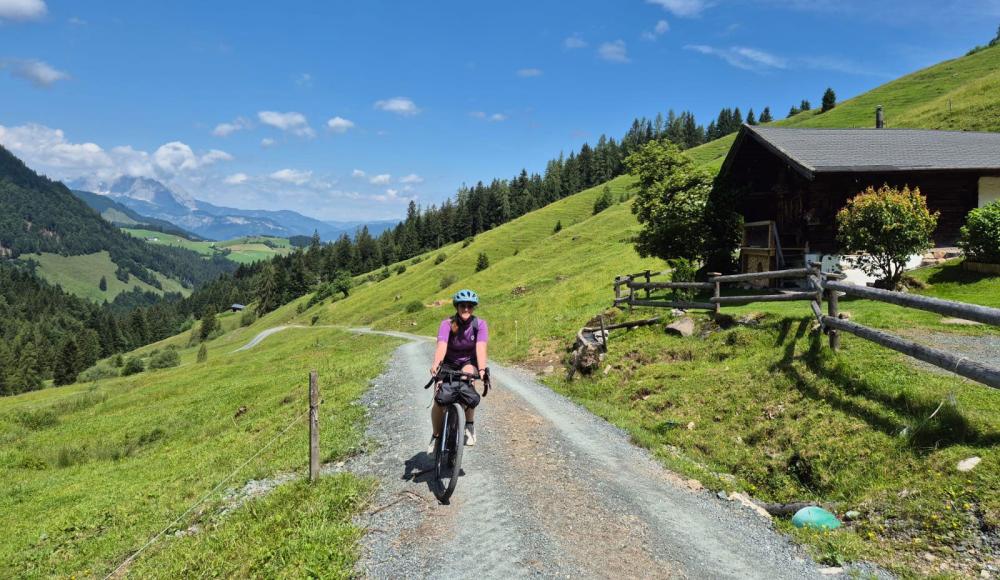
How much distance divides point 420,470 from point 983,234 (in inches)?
812

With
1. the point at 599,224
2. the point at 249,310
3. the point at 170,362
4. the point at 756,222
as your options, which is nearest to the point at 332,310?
the point at 170,362

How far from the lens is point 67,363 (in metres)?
109

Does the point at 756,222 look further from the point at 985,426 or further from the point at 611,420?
the point at 985,426

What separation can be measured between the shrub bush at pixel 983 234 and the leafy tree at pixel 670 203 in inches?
420

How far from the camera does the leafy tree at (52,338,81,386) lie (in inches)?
4281

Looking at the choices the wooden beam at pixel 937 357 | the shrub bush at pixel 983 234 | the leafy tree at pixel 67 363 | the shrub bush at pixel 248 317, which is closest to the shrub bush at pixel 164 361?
the leafy tree at pixel 67 363

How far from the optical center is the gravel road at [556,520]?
5.77 metres

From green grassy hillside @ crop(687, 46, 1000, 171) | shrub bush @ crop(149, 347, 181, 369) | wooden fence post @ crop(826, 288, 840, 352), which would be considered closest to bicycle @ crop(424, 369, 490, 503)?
wooden fence post @ crop(826, 288, 840, 352)

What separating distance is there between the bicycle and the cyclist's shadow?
21 centimetres

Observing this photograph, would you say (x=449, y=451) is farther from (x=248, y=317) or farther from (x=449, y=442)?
(x=248, y=317)

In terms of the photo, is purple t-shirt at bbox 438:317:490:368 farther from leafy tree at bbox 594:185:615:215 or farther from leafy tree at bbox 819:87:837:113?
leafy tree at bbox 819:87:837:113

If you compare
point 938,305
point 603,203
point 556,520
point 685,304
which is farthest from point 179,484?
point 603,203

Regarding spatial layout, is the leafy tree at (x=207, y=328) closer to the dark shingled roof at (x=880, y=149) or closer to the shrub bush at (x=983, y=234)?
the dark shingled roof at (x=880, y=149)

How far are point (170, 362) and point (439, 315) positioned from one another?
2102 inches
